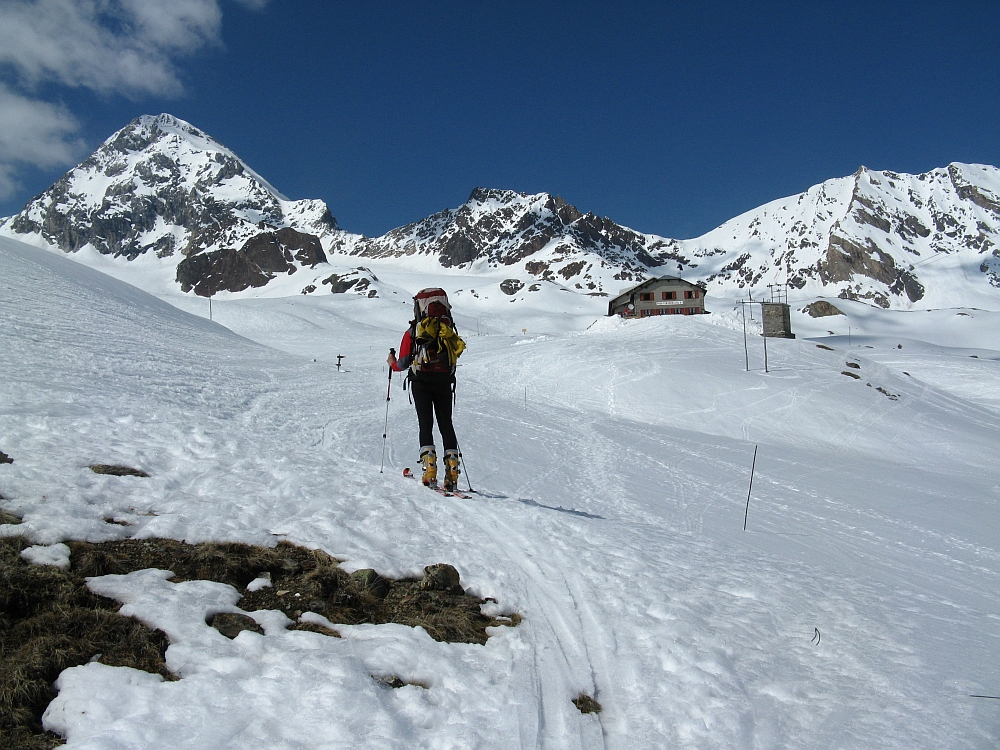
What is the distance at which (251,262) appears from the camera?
188 m

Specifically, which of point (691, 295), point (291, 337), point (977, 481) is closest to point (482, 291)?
point (691, 295)

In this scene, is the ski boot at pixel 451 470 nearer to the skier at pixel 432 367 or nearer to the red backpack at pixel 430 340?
the skier at pixel 432 367

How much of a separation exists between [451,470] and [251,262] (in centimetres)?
20103

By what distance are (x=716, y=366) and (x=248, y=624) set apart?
28.5 metres

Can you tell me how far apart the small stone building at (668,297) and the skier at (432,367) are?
78775mm

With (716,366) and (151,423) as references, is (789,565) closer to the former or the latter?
(151,423)

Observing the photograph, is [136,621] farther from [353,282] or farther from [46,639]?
[353,282]

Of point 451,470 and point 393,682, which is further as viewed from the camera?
point 451,470

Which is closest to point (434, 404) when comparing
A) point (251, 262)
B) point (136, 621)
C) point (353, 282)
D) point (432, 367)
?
point (432, 367)

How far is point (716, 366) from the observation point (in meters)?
29.1

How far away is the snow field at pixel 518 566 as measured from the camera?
287cm

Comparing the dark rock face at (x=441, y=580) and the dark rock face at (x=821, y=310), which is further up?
the dark rock face at (x=821, y=310)

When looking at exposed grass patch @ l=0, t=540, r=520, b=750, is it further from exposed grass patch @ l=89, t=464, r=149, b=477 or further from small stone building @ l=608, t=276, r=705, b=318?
small stone building @ l=608, t=276, r=705, b=318

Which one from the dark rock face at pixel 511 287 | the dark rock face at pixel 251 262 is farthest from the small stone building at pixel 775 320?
the dark rock face at pixel 251 262
